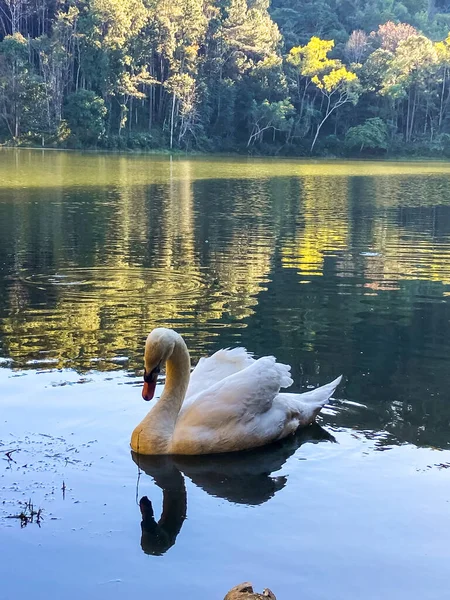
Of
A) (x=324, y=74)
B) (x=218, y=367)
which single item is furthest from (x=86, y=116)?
(x=218, y=367)

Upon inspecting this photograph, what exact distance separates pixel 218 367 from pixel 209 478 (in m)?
1.43

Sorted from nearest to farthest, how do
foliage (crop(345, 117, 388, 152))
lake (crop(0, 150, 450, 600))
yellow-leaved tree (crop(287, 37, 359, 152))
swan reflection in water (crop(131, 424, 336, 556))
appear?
1. lake (crop(0, 150, 450, 600))
2. swan reflection in water (crop(131, 424, 336, 556))
3. yellow-leaved tree (crop(287, 37, 359, 152))
4. foliage (crop(345, 117, 388, 152))

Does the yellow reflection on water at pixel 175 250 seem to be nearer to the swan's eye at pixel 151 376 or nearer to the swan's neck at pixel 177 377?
the swan's neck at pixel 177 377

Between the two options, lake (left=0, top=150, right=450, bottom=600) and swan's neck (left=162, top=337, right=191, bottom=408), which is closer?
lake (left=0, top=150, right=450, bottom=600)

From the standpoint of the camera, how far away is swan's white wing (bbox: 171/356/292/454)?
680 centimetres

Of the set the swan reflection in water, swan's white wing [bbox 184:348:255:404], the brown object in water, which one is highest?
swan's white wing [bbox 184:348:255:404]

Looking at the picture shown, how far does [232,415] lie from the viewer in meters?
6.86

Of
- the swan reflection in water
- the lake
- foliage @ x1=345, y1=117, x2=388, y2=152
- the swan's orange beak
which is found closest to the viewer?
the lake

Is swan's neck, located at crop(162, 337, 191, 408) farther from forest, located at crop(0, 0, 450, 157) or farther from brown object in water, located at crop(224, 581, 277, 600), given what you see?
forest, located at crop(0, 0, 450, 157)

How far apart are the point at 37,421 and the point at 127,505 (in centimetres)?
181

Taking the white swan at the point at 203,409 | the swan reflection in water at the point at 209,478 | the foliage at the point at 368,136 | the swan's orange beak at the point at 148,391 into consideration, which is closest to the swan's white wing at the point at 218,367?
the white swan at the point at 203,409

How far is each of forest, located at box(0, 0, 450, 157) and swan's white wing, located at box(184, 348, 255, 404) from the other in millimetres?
64709

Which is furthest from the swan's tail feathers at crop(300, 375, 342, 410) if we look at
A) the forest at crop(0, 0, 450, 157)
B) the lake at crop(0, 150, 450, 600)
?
the forest at crop(0, 0, 450, 157)

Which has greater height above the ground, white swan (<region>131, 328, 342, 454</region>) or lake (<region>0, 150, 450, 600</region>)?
white swan (<region>131, 328, 342, 454</region>)
